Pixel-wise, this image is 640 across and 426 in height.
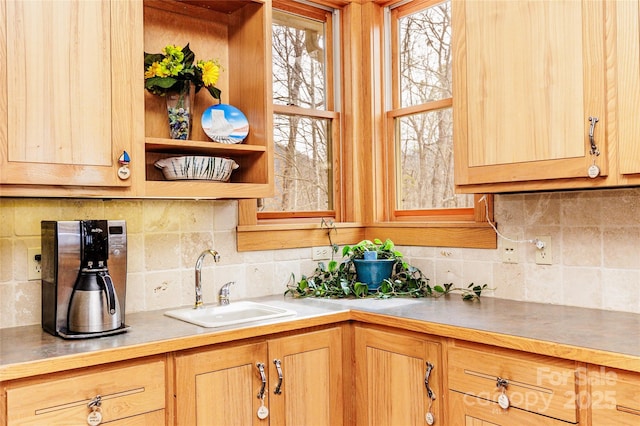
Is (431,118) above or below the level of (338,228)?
above

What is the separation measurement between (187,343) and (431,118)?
1649 millimetres

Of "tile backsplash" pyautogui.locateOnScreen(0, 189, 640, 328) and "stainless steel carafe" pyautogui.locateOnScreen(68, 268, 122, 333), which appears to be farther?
"tile backsplash" pyautogui.locateOnScreen(0, 189, 640, 328)

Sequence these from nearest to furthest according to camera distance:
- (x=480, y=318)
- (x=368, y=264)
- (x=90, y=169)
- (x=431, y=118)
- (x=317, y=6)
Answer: (x=90, y=169), (x=480, y=318), (x=368, y=264), (x=431, y=118), (x=317, y=6)

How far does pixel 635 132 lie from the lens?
1.67 m

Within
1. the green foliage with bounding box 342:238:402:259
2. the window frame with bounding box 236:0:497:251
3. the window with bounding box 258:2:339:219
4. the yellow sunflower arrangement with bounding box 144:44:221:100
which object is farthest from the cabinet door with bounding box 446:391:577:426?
the yellow sunflower arrangement with bounding box 144:44:221:100

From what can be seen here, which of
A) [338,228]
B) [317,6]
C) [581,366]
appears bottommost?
[581,366]

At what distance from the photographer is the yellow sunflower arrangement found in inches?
85.6

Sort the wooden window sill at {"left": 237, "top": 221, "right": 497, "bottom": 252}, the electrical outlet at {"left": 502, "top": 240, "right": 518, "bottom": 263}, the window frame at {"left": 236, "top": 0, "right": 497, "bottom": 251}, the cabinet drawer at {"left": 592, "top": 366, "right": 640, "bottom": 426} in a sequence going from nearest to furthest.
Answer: the cabinet drawer at {"left": 592, "top": 366, "right": 640, "bottom": 426} < the electrical outlet at {"left": 502, "top": 240, "right": 518, "bottom": 263} < the wooden window sill at {"left": 237, "top": 221, "right": 497, "bottom": 252} < the window frame at {"left": 236, "top": 0, "right": 497, "bottom": 251}

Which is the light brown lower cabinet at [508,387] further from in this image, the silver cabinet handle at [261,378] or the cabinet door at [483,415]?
the silver cabinet handle at [261,378]

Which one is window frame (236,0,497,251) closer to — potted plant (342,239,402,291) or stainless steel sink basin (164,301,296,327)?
potted plant (342,239,402,291)

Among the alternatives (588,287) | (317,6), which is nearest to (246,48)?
(317,6)

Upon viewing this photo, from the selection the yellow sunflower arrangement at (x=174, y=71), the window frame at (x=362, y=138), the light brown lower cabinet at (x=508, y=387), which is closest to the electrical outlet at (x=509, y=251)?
the window frame at (x=362, y=138)

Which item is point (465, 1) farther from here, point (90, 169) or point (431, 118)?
point (90, 169)

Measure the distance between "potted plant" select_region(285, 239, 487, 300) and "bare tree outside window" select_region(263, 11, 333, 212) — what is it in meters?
0.37
